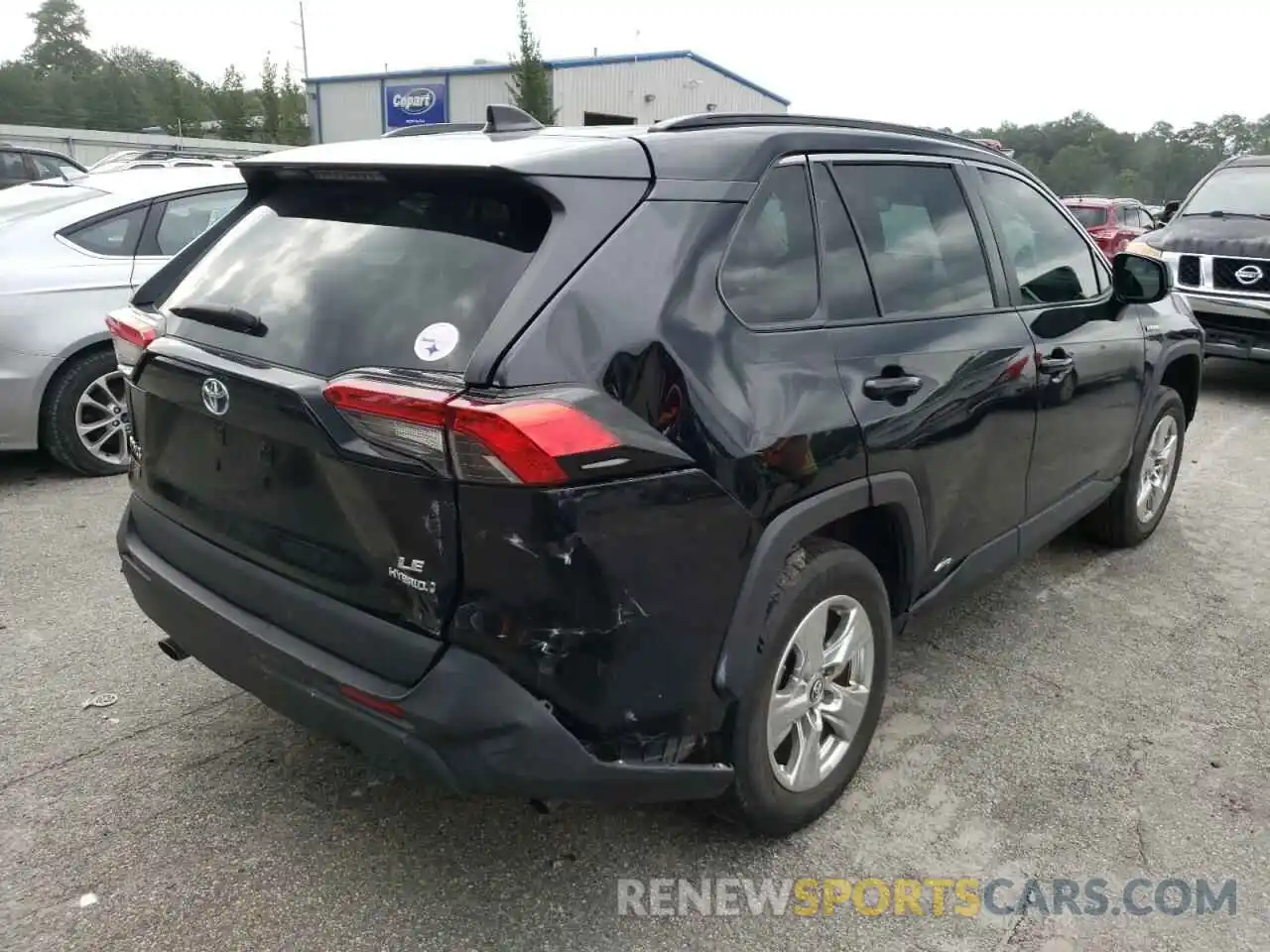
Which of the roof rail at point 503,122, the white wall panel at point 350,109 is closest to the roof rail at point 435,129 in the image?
the roof rail at point 503,122

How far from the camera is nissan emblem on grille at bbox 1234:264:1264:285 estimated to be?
842 cm

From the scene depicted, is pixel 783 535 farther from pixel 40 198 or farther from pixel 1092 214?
pixel 1092 214

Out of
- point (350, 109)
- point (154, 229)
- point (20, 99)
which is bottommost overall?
point (154, 229)

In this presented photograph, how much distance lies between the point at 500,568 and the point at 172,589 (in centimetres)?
110

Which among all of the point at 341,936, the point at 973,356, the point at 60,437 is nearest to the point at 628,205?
the point at 973,356

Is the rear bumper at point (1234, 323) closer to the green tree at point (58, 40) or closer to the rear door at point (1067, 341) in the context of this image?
the rear door at point (1067, 341)

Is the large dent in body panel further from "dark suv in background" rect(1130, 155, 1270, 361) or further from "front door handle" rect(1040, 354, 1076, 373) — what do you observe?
"dark suv in background" rect(1130, 155, 1270, 361)

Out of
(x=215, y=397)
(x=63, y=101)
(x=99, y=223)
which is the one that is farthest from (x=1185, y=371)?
(x=63, y=101)

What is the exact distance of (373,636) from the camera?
2.20 metres

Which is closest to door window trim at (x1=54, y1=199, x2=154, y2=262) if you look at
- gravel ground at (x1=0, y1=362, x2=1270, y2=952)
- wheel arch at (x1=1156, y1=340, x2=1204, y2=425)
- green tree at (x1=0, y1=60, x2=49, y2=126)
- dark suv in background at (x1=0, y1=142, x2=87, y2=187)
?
Result: gravel ground at (x1=0, y1=362, x2=1270, y2=952)

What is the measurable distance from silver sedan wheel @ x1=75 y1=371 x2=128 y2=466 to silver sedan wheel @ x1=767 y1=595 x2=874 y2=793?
14.4 feet

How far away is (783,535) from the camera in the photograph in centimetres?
237

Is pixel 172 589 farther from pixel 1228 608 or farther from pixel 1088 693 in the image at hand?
pixel 1228 608

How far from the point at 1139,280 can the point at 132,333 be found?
145 inches
